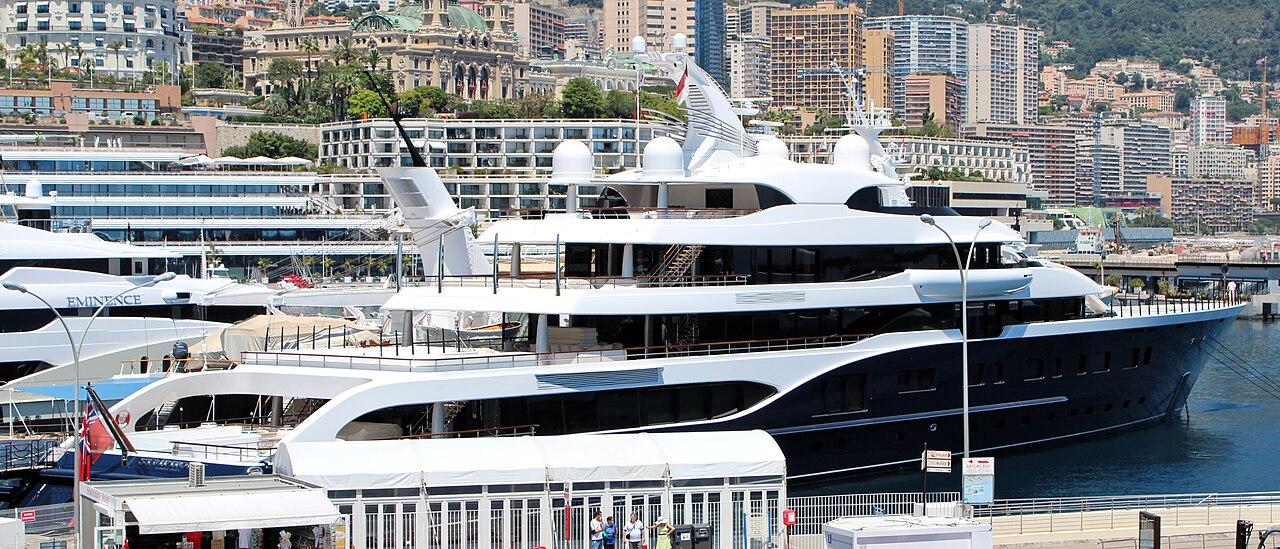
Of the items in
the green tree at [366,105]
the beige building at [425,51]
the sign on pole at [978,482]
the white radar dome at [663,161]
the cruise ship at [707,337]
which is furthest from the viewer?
the beige building at [425,51]

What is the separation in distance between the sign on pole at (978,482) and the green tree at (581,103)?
10561cm

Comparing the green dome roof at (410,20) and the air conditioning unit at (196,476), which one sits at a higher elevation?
the green dome roof at (410,20)

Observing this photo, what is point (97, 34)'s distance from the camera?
151 m

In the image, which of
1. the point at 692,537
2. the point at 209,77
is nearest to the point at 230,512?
the point at 692,537

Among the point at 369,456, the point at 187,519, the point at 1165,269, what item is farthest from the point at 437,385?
the point at 1165,269

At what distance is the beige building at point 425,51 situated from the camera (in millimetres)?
162750

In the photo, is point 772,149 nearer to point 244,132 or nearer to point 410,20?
point 244,132

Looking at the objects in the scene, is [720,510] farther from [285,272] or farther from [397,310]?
[285,272]

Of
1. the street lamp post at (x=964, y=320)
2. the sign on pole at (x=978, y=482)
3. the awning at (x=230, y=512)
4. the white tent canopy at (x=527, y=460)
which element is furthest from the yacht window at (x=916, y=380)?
the awning at (x=230, y=512)

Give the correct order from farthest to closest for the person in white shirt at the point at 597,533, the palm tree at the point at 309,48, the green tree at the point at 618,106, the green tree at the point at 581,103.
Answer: the palm tree at the point at 309,48 < the green tree at the point at 618,106 < the green tree at the point at 581,103 < the person in white shirt at the point at 597,533

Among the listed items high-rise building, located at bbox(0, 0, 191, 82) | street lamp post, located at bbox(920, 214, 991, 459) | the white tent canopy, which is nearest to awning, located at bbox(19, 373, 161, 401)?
the white tent canopy

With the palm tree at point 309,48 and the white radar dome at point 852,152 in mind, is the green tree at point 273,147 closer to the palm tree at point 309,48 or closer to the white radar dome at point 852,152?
the palm tree at point 309,48

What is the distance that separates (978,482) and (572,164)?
1153 cm

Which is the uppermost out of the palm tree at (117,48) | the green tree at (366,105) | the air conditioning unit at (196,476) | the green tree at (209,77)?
the palm tree at (117,48)
